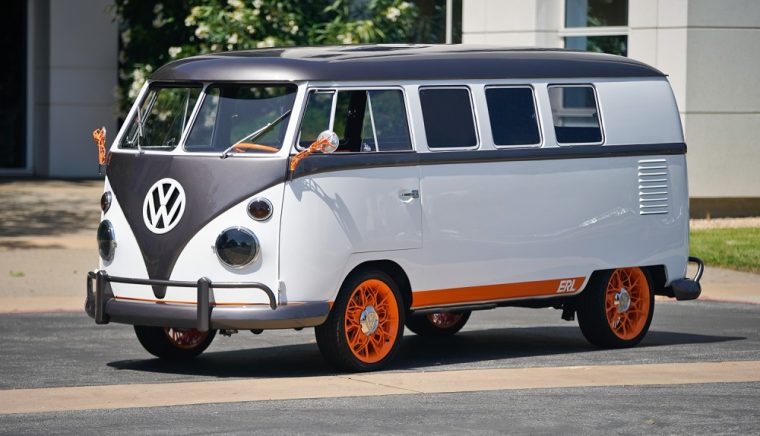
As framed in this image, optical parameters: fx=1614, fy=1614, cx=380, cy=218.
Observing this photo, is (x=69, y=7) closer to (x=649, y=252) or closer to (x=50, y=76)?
(x=50, y=76)

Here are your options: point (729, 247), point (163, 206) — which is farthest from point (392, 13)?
point (163, 206)

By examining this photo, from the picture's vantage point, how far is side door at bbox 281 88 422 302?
10.3 meters

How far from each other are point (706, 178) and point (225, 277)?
13.5 m

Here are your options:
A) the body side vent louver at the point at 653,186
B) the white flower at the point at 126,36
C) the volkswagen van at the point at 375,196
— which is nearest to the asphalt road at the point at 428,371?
the volkswagen van at the point at 375,196

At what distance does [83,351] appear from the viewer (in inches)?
470

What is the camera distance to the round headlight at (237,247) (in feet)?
33.4

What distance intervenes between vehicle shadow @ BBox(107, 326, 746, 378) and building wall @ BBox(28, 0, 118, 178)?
1644 centimetres

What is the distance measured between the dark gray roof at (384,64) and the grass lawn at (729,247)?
688 cm

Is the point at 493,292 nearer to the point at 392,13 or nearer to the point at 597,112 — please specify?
the point at 597,112

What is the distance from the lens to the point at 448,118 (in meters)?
11.2

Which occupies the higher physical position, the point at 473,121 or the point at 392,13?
the point at 392,13

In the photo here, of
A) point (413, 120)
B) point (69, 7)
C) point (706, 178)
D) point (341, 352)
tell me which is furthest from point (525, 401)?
point (69, 7)

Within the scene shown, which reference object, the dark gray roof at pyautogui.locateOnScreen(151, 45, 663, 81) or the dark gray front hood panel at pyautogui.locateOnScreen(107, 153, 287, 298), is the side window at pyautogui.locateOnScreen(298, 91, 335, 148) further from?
the dark gray front hood panel at pyautogui.locateOnScreen(107, 153, 287, 298)

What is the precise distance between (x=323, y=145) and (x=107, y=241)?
69.2 inches
